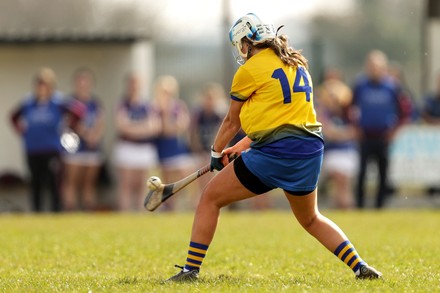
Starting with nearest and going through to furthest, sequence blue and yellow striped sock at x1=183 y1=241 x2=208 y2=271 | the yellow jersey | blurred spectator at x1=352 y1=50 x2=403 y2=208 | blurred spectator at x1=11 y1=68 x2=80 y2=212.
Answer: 1. the yellow jersey
2. blue and yellow striped sock at x1=183 y1=241 x2=208 y2=271
3. blurred spectator at x1=11 y1=68 x2=80 y2=212
4. blurred spectator at x1=352 y1=50 x2=403 y2=208

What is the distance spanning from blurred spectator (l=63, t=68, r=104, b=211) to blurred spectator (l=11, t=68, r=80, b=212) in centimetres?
90

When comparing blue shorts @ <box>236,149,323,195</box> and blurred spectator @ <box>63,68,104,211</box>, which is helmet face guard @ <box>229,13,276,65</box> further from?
blurred spectator @ <box>63,68,104,211</box>

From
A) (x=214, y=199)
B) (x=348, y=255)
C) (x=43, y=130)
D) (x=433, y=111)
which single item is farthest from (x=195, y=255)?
(x=433, y=111)

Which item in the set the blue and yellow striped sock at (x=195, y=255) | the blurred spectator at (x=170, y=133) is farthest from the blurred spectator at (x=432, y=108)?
the blue and yellow striped sock at (x=195, y=255)

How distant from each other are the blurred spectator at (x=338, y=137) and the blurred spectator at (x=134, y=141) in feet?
9.46

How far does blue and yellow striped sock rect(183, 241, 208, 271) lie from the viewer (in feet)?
28.9

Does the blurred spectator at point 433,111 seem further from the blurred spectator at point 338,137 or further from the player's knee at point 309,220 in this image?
the player's knee at point 309,220

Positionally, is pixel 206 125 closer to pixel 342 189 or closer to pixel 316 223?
pixel 342 189

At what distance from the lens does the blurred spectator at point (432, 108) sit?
2009cm

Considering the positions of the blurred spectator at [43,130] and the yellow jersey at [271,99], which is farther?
the blurred spectator at [43,130]

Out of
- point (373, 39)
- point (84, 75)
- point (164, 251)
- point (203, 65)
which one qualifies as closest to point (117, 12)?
point (203, 65)

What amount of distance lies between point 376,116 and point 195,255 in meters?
10.1

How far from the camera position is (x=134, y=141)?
19109 millimetres

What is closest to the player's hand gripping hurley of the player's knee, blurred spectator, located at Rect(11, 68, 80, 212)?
the player's knee
